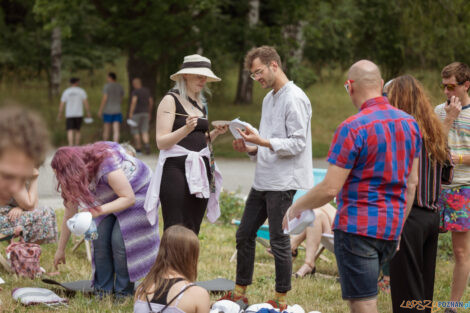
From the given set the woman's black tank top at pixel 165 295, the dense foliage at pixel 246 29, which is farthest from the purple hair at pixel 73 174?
the dense foliage at pixel 246 29

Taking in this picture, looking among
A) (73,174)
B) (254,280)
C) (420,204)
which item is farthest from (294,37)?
(420,204)

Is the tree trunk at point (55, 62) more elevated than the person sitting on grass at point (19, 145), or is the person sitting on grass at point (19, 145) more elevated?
the tree trunk at point (55, 62)

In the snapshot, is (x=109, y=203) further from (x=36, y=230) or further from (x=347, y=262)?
(x=347, y=262)

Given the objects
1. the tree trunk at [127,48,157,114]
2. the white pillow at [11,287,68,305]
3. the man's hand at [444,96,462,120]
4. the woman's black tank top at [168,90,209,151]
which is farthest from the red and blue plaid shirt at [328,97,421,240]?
the tree trunk at [127,48,157,114]

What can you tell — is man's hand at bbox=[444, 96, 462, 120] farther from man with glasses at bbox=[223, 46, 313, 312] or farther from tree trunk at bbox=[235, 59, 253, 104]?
tree trunk at bbox=[235, 59, 253, 104]

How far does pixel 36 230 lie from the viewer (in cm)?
555

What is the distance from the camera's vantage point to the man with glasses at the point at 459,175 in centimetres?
429

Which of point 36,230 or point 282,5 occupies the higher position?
point 282,5

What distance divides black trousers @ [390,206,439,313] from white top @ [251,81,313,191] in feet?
2.83

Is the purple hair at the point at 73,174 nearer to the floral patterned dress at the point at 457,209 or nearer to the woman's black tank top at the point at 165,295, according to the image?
the woman's black tank top at the point at 165,295

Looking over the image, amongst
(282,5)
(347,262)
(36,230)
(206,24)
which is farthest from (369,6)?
(347,262)

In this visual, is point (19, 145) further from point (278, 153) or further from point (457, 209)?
point (457, 209)

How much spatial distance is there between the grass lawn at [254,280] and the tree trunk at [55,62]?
15923mm

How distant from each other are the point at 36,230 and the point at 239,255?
6.49ft
